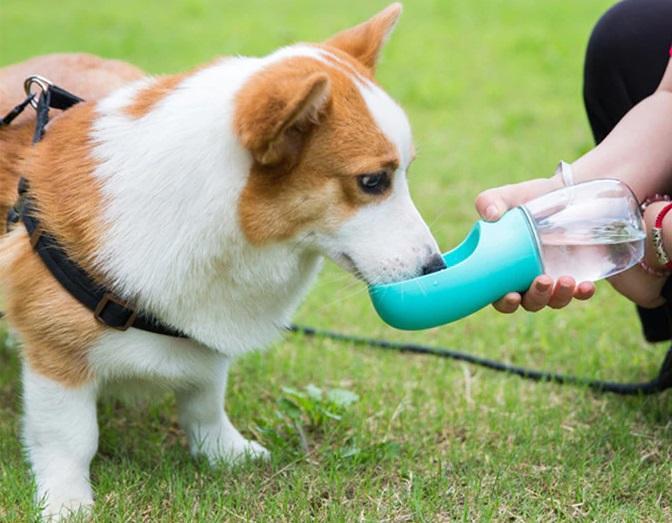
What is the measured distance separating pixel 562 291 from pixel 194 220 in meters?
0.89

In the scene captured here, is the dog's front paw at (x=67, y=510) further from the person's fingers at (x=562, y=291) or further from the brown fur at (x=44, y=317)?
the person's fingers at (x=562, y=291)

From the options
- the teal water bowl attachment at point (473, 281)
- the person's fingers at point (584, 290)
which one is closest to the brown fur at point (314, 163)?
the teal water bowl attachment at point (473, 281)

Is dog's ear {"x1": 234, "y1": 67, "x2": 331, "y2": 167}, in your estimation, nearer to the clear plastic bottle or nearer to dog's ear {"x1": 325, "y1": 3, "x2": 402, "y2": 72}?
dog's ear {"x1": 325, "y1": 3, "x2": 402, "y2": 72}

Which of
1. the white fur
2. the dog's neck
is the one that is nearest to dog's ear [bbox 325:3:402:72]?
the white fur

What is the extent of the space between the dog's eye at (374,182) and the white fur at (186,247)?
0.03 m

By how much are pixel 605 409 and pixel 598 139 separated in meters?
0.87

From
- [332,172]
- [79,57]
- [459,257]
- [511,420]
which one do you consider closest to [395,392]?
[511,420]

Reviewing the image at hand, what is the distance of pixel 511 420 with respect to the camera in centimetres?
298

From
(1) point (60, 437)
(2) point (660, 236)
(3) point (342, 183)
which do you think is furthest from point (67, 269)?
(2) point (660, 236)

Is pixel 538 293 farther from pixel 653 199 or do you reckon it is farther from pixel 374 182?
pixel 653 199

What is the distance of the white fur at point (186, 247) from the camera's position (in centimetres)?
228

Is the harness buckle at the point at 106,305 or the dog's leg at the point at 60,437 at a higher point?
the harness buckle at the point at 106,305

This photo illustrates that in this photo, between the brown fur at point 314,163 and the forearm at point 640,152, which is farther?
the forearm at point 640,152

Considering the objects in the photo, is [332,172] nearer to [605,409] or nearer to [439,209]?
[605,409]
